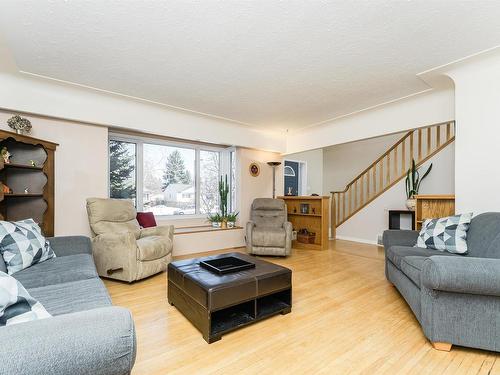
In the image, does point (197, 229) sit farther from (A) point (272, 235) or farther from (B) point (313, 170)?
(B) point (313, 170)

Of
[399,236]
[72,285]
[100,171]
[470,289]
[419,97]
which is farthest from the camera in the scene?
[100,171]

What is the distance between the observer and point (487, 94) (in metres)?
2.38

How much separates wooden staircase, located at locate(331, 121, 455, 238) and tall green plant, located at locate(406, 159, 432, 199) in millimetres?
206

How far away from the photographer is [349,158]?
652 cm

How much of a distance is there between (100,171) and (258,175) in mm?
2837

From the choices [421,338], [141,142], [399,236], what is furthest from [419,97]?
[141,142]

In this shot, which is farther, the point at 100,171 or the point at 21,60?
the point at 100,171

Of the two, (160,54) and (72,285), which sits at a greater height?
(160,54)

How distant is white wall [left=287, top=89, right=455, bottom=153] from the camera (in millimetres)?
3080

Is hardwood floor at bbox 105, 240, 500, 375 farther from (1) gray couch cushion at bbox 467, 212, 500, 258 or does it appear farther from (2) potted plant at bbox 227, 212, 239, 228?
(2) potted plant at bbox 227, 212, 239, 228

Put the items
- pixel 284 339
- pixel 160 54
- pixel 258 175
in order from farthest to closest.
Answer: pixel 258 175
pixel 160 54
pixel 284 339

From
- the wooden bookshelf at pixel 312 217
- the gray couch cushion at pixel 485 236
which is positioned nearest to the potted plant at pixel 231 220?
the wooden bookshelf at pixel 312 217

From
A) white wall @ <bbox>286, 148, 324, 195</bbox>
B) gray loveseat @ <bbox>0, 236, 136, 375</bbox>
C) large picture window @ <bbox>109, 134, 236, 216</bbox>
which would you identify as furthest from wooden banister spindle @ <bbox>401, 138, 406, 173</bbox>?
gray loveseat @ <bbox>0, 236, 136, 375</bbox>

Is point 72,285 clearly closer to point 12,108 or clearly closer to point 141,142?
point 12,108
